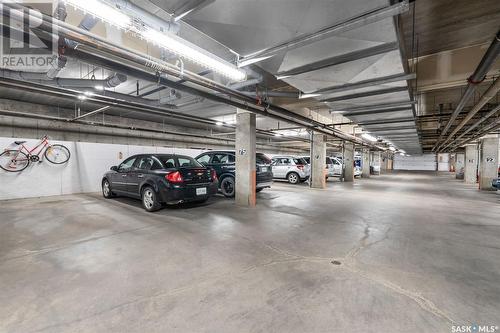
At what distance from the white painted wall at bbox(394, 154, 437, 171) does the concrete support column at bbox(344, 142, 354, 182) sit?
30.8 meters

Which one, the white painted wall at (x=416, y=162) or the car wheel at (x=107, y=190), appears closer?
the car wheel at (x=107, y=190)

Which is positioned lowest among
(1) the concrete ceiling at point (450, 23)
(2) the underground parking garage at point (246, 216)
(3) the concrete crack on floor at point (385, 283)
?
(3) the concrete crack on floor at point (385, 283)

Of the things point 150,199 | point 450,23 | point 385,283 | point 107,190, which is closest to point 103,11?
point 385,283

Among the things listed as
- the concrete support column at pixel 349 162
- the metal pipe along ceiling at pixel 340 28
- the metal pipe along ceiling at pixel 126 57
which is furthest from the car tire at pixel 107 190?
the concrete support column at pixel 349 162

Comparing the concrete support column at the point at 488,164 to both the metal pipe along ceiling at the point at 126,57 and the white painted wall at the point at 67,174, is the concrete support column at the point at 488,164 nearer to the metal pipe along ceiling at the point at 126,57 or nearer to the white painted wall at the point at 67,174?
the metal pipe along ceiling at the point at 126,57

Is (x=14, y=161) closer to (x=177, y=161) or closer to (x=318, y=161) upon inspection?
(x=177, y=161)

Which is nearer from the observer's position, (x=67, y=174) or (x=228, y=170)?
(x=228, y=170)

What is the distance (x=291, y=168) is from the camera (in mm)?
11992

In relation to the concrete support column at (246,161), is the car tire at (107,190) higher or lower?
lower

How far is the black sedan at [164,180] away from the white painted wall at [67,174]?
3.52 metres

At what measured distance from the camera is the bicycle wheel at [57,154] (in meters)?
7.71

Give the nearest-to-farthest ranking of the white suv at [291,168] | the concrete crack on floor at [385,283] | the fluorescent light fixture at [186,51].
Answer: the concrete crack on floor at [385,283] → the fluorescent light fixture at [186,51] → the white suv at [291,168]

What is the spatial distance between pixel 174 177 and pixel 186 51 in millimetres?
2889

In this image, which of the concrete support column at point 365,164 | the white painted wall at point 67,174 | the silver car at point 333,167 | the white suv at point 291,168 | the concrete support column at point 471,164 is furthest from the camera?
the concrete support column at point 365,164
